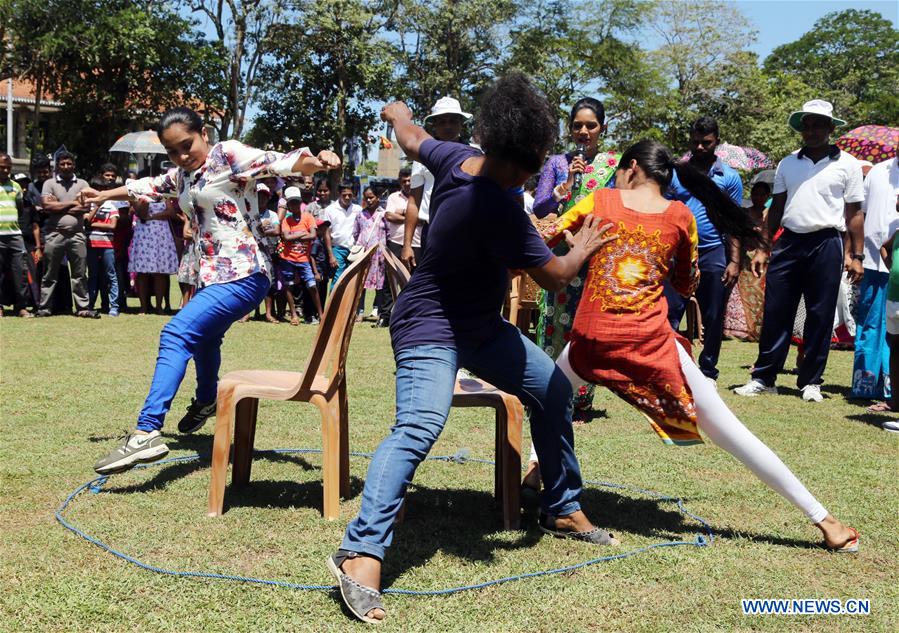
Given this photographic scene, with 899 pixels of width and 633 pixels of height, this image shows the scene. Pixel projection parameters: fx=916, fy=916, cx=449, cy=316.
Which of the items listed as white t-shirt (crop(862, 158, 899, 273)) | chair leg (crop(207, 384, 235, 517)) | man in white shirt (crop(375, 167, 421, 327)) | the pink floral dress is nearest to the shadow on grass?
white t-shirt (crop(862, 158, 899, 273))

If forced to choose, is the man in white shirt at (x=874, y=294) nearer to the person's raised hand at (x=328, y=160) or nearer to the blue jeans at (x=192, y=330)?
the person's raised hand at (x=328, y=160)

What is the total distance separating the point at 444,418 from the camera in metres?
3.52

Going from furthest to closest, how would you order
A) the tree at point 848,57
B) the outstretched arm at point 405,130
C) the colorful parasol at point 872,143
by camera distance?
1. the tree at point 848,57
2. the colorful parasol at point 872,143
3. the outstretched arm at point 405,130

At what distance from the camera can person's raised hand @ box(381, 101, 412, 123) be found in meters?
4.06

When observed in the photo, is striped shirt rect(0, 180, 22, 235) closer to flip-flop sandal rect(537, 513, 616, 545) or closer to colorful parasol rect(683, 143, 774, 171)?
flip-flop sandal rect(537, 513, 616, 545)

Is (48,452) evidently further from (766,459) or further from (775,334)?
(775,334)

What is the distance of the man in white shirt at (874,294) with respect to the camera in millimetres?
7707

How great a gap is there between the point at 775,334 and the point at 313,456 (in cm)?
455

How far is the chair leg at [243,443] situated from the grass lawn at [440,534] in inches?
3.8

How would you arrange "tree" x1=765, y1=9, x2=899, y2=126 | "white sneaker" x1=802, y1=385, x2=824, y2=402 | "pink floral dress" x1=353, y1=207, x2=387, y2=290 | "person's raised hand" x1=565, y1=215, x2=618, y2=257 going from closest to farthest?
1. "person's raised hand" x1=565, y1=215, x2=618, y2=257
2. "white sneaker" x1=802, y1=385, x2=824, y2=402
3. "pink floral dress" x1=353, y1=207, x2=387, y2=290
4. "tree" x1=765, y1=9, x2=899, y2=126

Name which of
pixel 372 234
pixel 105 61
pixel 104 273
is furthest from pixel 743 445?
pixel 105 61

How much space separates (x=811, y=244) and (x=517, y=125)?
5.20 m

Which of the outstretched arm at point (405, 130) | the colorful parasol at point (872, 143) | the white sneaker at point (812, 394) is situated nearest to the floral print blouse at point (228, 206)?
the outstretched arm at point (405, 130)

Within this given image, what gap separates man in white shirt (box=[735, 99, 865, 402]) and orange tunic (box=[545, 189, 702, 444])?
12.7ft
